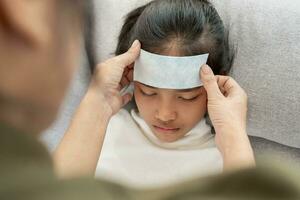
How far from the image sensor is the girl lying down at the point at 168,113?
132 cm

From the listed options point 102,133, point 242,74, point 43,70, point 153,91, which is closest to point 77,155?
point 102,133

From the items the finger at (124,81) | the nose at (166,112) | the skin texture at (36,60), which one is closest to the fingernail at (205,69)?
the nose at (166,112)

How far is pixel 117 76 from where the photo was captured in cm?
135

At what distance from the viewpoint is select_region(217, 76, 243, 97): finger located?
1.36m

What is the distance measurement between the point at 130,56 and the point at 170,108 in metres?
0.17

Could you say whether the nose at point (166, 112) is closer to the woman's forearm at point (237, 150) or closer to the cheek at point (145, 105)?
the cheek at point (145, 105)

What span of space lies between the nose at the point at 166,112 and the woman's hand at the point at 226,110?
97 millimetres

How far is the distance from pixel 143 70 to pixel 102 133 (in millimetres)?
207

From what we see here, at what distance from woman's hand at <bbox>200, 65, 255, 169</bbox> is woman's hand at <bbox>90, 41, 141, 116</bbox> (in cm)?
19

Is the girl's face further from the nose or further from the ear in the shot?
the ear

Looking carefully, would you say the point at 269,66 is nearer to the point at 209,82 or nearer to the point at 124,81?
the point at 209,82

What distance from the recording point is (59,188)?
0.34 metres

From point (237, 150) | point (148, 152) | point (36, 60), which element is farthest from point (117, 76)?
point (36, 60)

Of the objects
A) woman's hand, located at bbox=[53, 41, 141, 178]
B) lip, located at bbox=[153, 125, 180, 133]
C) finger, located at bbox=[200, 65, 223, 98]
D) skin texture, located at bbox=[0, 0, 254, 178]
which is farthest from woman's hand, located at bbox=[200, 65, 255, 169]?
skin texture, located at bbox=[0, 0, 254, 178]
